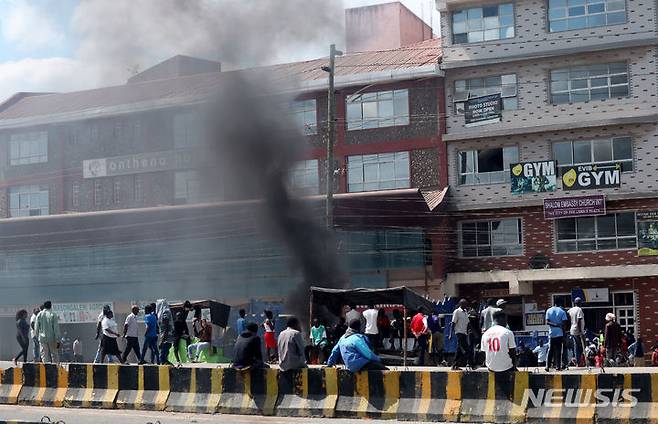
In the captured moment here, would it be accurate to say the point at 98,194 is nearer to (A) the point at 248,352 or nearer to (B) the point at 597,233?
(B) the point at 597,233

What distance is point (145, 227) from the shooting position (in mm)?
41312

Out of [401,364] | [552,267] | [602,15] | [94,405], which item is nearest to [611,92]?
[602,15]

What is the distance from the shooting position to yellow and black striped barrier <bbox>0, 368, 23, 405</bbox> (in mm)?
17828

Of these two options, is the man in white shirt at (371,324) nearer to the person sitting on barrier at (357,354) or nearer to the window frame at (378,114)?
the person sitting on barrier at (357,354)

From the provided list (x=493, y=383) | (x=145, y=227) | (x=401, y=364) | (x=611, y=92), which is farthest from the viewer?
(x=145, y=227)

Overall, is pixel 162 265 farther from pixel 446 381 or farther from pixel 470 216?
pixel 446 381

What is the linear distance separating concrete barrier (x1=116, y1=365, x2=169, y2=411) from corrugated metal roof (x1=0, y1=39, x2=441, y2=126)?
18460mm

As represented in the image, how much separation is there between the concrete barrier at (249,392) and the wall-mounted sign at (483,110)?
2216cm

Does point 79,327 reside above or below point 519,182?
below

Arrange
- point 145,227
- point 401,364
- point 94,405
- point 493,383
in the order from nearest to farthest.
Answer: point 493,383, point 94,405, point 401,364, point 145,227

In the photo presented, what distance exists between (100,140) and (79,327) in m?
7.72

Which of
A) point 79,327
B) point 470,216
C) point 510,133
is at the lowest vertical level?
point 79,327

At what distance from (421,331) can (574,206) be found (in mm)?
13642

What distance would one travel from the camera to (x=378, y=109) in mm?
38344
